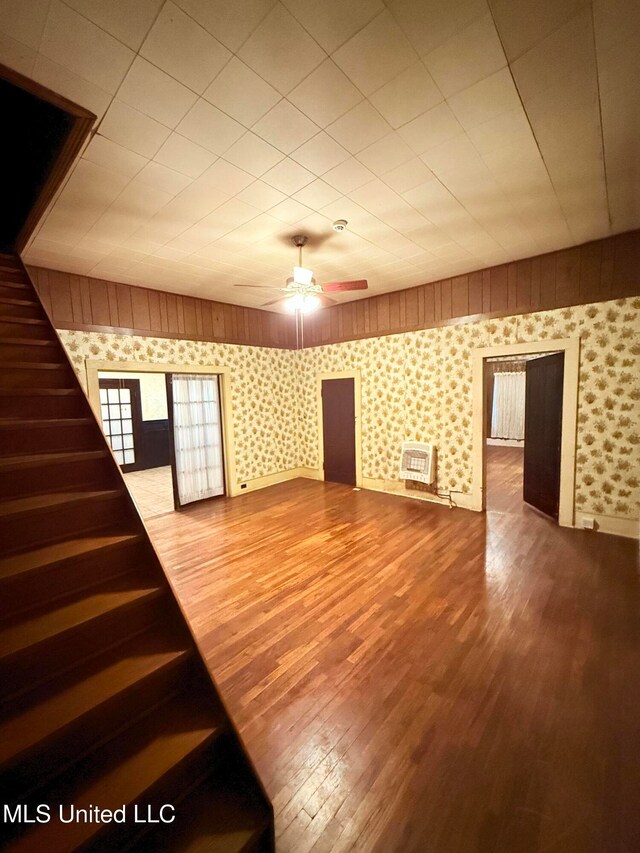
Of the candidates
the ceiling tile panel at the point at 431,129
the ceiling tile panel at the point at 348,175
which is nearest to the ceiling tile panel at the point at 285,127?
the ceiling tile panel at the point at 348,175

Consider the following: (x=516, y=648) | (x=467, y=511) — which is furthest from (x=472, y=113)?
(x=467, y=511)

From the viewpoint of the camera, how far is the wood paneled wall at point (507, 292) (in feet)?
11.5

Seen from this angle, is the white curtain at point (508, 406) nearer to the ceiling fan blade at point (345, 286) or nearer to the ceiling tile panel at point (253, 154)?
the ceiling fan blade at point (345, 286)

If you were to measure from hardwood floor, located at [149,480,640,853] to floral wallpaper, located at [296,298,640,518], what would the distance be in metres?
0.82

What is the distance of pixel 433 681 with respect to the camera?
6.44ft

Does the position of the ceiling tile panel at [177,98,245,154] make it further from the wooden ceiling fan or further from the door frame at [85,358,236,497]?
the door frame at [85,358,236,497]

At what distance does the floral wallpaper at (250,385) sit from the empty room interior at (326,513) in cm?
11

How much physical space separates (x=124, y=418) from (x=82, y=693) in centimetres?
750

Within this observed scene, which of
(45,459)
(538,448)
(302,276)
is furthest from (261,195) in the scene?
(538,448)

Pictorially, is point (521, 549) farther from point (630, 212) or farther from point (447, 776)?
point (630, 212)

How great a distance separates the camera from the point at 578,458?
3.85 m

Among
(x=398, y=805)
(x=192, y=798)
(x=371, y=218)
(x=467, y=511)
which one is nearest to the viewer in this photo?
(x=192, y=798)

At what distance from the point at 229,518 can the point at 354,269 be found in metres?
3.67

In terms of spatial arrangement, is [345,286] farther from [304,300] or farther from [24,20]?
[24,20]
